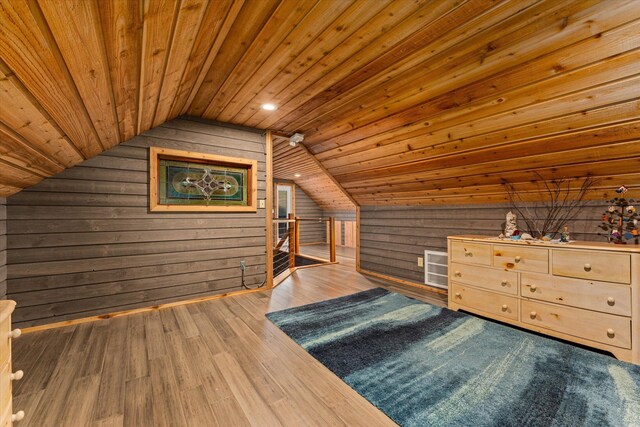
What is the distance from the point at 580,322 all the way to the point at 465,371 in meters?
1.11

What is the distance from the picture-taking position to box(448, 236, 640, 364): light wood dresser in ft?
6.17

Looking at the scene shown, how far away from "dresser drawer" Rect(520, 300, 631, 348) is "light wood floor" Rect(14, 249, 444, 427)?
5.82 feet

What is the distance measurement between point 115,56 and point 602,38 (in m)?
2.49

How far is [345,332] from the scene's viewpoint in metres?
2.35

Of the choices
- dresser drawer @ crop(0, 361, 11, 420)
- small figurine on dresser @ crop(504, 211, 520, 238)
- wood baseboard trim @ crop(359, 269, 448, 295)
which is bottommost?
wood baseboard trim @ crop(359, 269, 448, 295)

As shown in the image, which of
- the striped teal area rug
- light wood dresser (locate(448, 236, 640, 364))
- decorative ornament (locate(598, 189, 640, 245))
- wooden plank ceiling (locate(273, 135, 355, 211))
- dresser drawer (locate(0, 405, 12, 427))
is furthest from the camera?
wooden plank ceiling (locate(273, 135, 355, 211))

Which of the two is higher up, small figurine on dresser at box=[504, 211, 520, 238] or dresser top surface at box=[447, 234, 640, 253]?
small figurine on dresser at box=[504, 211, 520, 238]

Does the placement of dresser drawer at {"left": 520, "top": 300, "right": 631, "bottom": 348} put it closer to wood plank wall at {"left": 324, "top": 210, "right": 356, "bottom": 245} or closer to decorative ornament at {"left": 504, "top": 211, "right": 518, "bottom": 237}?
decorative ornament at {"left": 504, "top": 211, "right": 518, "bottom": 237}

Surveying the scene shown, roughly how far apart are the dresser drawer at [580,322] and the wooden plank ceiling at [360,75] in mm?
1080

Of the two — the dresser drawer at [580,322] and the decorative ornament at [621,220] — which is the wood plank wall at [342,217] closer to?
the dresser drawer at [580,322]

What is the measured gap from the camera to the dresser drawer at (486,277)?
2.47 metres

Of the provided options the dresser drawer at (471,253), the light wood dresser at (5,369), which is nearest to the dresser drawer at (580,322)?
the dresser drawer at (471,253)

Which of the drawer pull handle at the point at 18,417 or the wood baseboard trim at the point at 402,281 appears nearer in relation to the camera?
the drawer pull handle at the point at 18,417

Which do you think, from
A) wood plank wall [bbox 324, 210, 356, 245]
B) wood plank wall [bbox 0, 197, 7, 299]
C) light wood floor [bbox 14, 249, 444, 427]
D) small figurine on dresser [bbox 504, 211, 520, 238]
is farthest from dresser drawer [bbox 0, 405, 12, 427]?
wood plank wall [bbox 324, 210, 356, 245]
